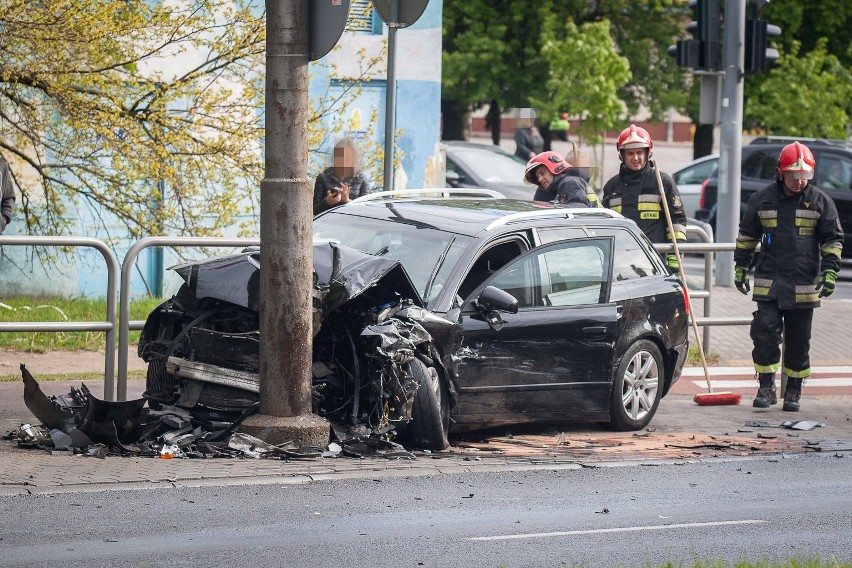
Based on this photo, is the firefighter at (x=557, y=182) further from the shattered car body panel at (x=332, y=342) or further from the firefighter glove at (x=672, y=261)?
the shattered car body panel at (x=332, y=342)

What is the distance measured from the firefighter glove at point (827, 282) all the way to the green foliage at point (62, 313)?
504cm

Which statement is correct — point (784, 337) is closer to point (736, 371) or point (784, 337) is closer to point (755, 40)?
point (736, 371)

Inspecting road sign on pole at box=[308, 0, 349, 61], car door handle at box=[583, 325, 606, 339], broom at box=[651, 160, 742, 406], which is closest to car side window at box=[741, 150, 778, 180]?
broom at box=[651, 160, 742, 406]

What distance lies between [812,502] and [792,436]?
7.89 ft

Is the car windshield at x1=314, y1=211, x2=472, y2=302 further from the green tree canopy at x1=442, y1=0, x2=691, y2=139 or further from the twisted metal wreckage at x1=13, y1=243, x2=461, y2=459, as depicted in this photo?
the green tree canopy at x1=442, y1=0, x2=691, y2=139

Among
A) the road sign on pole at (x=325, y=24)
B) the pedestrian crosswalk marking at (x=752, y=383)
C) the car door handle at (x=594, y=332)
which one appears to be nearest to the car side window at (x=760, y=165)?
the pedestrian crosswalk marking at (x=752, y=383)

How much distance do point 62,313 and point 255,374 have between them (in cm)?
204

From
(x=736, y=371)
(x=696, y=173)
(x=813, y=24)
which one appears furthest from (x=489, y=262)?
(x=813, y=24)

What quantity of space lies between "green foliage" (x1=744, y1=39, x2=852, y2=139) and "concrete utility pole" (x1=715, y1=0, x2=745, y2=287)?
549 inches

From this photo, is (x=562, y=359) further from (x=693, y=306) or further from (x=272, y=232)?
(x=693, y=306)

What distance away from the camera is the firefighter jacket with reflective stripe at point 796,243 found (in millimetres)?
11367

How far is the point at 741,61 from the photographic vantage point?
1873 cm

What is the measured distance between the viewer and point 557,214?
10125 mm

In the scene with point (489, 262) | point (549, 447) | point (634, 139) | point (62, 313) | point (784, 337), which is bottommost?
point (549, 447)
